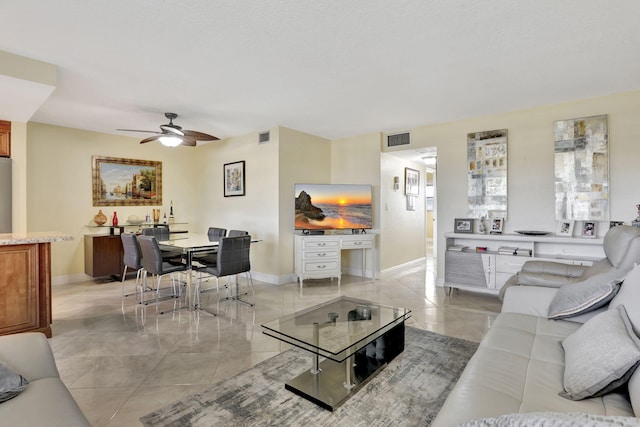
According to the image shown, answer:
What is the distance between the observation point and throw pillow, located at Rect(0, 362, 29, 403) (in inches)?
46.4

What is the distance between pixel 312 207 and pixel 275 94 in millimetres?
2046

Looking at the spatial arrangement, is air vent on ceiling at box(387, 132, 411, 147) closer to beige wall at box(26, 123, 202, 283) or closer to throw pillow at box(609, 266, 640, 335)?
throw pillow at box(609, 266, 640, 335)

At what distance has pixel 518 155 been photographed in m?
4.40

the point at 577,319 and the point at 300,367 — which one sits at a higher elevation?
the point at 577,319

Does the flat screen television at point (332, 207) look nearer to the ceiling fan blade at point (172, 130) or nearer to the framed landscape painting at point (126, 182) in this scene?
the ceiling fan blade at point (172, 130)

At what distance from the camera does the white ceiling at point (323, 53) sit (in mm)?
2230

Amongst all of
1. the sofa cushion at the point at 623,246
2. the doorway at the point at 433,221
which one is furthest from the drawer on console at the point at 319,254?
the sofa cushion at the point at 623,246

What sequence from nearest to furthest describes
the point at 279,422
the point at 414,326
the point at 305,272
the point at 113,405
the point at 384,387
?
the point at 279,422
the point at 113,405
the point at 384,387
the point at 414,326
the point at 305,272

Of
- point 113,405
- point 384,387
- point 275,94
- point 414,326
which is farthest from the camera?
point 275,94

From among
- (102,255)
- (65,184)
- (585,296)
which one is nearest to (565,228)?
(585,296)

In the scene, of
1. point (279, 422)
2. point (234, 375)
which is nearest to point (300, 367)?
point (234, 375)

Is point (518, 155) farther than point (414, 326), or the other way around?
point (518, 155)

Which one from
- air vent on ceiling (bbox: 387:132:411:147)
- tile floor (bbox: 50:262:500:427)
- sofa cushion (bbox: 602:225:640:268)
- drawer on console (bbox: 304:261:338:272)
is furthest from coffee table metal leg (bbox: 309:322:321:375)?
air vent on ceiling (bbox: 387:132:411:147)

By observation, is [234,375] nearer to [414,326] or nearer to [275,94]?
[414,326]
